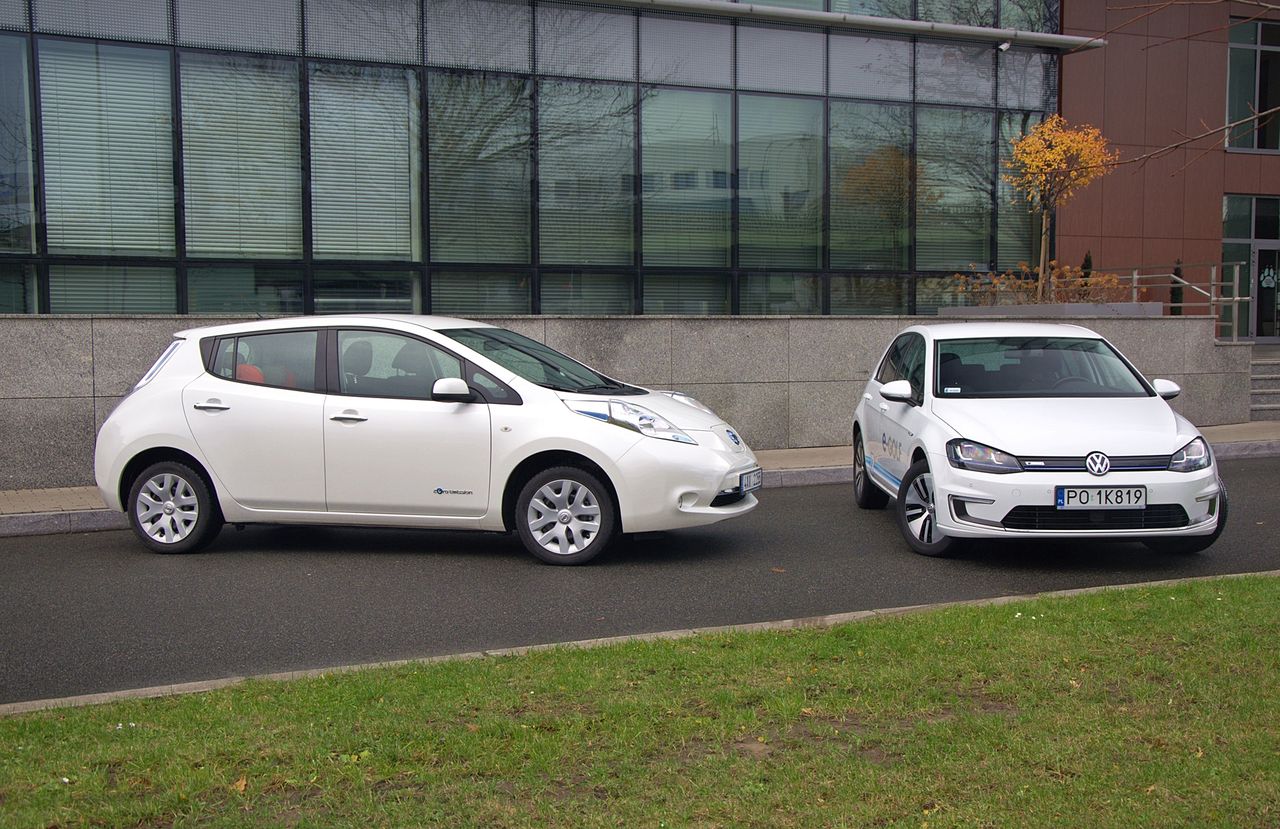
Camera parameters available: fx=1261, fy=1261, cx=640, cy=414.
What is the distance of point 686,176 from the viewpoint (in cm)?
1778

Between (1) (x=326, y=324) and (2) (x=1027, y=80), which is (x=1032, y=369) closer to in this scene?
(1) (x=326, y=324)

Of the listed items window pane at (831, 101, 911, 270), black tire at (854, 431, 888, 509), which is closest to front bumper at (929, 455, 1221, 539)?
black tire at (854, 431, 888, 509)

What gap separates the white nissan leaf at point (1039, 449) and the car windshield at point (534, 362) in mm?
2103

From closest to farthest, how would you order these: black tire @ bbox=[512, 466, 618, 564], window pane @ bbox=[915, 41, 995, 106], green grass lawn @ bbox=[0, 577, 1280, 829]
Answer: green grass lawn @ bbox=[0, 577, 1280, 829] → black tire @ bbox=[512, 466, 618, 564] → window pane @ bbox=[915, 41, 995, 106]

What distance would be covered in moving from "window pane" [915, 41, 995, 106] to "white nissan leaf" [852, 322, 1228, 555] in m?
10.4

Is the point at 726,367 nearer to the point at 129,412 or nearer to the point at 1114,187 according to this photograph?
the point at 129,412

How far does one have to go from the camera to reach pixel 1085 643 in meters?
5.55

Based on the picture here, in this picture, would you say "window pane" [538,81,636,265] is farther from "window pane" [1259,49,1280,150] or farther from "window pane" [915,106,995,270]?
"window pane" [1259,49,1280,150]

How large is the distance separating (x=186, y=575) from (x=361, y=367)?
179cm

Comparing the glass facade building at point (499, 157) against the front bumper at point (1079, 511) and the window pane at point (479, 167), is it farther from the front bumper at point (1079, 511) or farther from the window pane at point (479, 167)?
the front bumper at point (1079, 511)

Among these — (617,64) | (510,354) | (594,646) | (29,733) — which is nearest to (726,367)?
(617,64)

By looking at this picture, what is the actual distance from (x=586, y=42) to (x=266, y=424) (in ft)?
33.5

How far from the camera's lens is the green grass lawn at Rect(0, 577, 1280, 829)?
12.4 feet

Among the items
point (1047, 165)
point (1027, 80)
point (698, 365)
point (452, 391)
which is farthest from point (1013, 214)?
point (452, 391)
